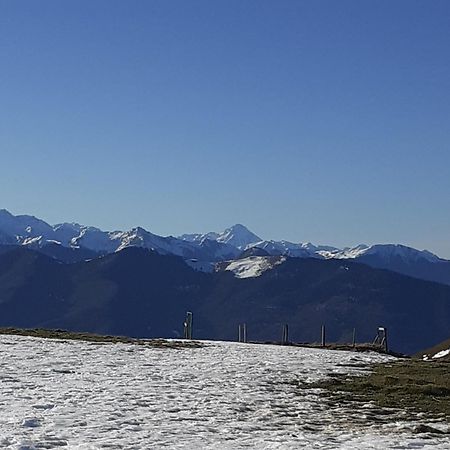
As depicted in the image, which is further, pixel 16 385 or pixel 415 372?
pixel 415 372

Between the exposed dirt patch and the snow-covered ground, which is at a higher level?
the exposed dirt patch

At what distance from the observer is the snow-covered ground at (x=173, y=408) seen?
46.2 ft

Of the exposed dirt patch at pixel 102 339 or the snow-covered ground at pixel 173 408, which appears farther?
the exposed dirt patch at pixel 102 339

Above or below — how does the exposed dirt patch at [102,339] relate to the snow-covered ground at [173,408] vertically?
above

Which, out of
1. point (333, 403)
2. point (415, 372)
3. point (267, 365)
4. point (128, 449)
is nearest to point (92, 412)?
point (128, 449)

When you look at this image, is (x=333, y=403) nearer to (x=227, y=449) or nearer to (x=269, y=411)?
(x=269, y=411)

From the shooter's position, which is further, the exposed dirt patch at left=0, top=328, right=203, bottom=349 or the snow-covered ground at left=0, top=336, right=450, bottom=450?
the exposed dirt patch at left=0, top=328, right=203, bottom=349

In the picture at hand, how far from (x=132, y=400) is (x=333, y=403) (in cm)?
497

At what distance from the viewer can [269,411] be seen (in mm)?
17781

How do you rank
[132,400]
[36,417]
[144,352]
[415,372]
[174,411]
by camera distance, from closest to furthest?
1. [36,417]
2. [174,411]
3. [132,400]
4. [415,372]
5. [144,352]

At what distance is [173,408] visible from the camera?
1773cm

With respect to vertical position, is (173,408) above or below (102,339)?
below

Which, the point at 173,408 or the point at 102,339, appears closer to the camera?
the point at 173,408

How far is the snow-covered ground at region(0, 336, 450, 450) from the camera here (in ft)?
46.2
